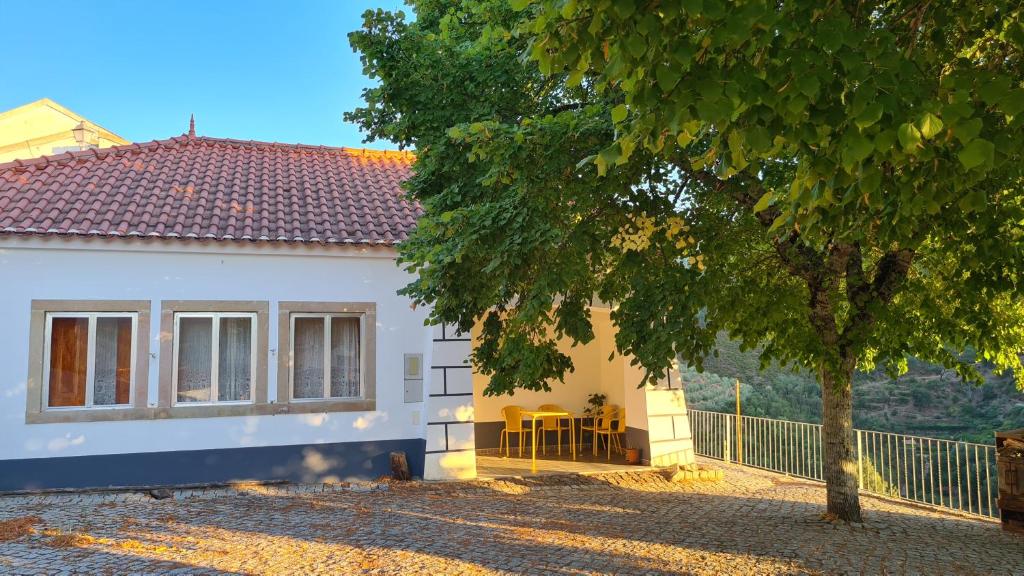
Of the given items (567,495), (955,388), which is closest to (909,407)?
(955,388)

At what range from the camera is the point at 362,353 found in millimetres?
10695

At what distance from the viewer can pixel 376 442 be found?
10.6 metres

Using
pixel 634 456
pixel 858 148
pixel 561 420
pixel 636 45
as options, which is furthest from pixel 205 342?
pixel 858 148

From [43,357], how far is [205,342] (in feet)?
6.55

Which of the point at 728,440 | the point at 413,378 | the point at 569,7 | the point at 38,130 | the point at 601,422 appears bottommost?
the point at 728,440

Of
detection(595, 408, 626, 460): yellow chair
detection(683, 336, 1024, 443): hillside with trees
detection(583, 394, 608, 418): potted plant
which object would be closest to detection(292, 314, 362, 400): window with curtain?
detection(595, 408, 626, 460): yellow chair

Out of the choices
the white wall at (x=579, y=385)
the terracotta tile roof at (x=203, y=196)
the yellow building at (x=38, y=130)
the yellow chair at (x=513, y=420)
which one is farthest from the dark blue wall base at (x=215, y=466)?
the yellow building at (x=38, y=130)

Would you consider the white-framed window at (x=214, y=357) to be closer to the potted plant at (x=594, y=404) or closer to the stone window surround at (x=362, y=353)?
the stone window surround at (x=362, y=353)

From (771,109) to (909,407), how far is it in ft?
83.6

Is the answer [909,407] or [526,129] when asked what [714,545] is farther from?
[909,407]

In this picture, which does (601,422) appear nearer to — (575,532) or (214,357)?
(575,532)

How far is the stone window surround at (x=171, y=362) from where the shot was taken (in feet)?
31.0

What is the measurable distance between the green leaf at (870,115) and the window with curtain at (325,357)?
356 inches

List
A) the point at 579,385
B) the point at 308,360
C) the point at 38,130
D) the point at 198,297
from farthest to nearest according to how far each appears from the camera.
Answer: the point at 38,130
the point at 579,385
the point at 308,360
the point at 198,297
